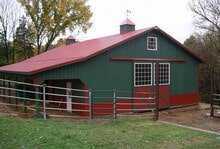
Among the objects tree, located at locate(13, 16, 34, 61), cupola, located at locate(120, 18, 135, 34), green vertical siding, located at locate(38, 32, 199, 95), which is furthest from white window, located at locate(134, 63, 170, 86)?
tree, located at locate(13, 16, 34, 61)

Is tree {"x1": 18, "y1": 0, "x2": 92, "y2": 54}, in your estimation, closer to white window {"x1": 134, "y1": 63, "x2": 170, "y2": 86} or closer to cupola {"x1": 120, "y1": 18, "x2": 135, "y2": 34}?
cupola {"x1": 120, "y1": 18, "x2": 135, "y2": 34}

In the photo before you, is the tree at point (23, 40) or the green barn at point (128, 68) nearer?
the green barn at point (128, 68)

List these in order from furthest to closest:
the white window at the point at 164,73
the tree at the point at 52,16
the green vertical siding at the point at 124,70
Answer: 1. the tree at the point at 52,16
2. the white window at the point at 164,73
3. the green vertical siding at the point at 124,70

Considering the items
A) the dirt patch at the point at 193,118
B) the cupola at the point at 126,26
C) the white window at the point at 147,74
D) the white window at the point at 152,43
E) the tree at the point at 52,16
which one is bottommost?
the dirt patch at the point at 193,118

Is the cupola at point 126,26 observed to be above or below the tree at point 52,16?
below

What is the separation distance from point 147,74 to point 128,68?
1379 millimetres

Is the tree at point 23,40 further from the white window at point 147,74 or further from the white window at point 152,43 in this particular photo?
the white window at point 147,74

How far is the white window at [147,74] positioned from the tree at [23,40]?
78.4ft

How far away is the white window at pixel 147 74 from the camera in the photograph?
19.2 metres

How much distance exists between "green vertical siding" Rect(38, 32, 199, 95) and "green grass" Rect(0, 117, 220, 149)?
4809mm

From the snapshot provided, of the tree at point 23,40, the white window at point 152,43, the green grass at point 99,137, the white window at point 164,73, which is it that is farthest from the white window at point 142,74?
the tree at point 23,40

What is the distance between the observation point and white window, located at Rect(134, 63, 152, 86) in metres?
19.1

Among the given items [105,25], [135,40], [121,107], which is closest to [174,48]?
[135,40]

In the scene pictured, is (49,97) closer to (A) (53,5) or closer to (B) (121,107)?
(B) (121,107)
